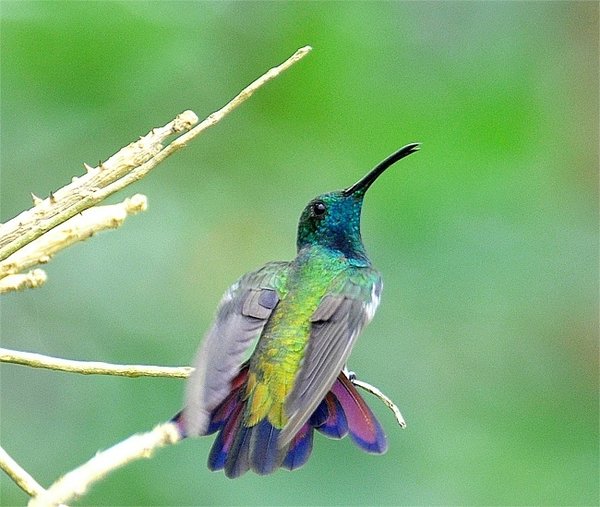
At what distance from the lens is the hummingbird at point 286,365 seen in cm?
163

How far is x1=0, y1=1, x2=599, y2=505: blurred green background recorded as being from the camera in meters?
2.72

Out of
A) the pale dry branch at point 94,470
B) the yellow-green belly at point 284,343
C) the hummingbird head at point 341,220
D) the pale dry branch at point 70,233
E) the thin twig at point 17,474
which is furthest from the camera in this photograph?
the hummingbird head at point 341,220

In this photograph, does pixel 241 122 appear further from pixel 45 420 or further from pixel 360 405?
pixel 360 405

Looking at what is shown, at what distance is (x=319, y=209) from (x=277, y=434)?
0.68 m

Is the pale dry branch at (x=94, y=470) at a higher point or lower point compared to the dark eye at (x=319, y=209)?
lower

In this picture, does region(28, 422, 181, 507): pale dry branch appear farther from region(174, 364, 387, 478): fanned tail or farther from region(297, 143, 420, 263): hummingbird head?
region(297, 143, 420, 263): hummingbird head

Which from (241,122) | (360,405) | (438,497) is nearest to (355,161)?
(241,122)

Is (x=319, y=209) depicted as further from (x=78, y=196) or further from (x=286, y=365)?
(x=78, y=196)

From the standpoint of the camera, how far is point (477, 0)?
362 centimetres

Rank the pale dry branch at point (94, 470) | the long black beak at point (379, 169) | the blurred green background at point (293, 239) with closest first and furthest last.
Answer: the pale dry branch at point (94, 470) → the long black beak at point (379, 169) → the blurred green background at point (293, 239)

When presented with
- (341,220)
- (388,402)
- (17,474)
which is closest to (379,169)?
(341,220)

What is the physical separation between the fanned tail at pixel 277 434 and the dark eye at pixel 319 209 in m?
0.54

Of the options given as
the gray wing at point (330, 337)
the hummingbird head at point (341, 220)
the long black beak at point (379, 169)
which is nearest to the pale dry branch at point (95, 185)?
→ the gray wing at point (330, 337)

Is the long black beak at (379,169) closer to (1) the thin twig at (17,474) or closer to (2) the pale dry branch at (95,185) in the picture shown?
(2) the pale dry branch at (95,185)
